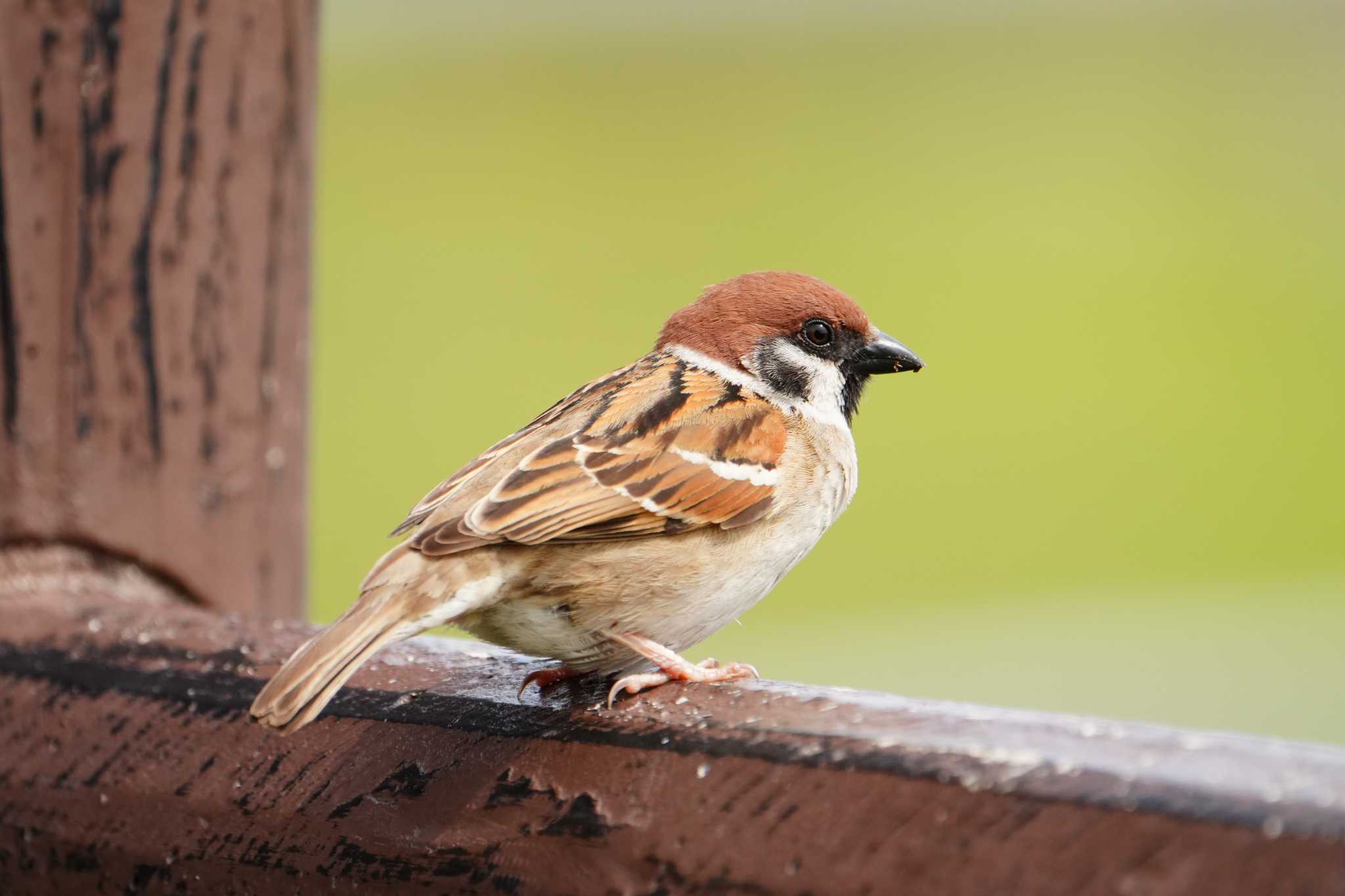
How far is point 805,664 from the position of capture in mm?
6609

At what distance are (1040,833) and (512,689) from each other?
2.31 feet

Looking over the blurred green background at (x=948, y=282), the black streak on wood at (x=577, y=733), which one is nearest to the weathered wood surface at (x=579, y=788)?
the black streak on wood at (x=577, y=733)

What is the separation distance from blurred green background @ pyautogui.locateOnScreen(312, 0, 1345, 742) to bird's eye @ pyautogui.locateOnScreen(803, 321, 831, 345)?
3739 mm

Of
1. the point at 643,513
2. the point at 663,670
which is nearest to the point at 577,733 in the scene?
the point at 663,670

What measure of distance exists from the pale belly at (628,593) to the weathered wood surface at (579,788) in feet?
0.19

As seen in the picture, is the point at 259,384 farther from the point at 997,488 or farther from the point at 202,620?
the point at 997,488

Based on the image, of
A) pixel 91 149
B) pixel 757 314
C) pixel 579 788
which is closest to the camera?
pixel 579 788

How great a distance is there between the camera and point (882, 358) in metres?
2.50

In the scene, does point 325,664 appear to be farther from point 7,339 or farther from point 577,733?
point 7,339

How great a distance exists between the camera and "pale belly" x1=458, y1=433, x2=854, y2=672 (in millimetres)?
1958

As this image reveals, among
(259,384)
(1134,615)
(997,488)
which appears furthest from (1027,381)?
(259,384)

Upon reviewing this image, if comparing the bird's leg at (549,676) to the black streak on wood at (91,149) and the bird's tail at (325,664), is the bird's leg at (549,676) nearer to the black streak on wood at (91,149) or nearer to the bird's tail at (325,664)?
the bird's tail at (325,664)

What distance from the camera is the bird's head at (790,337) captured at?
97.0 inches

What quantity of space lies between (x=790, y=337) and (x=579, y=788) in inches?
44.1
